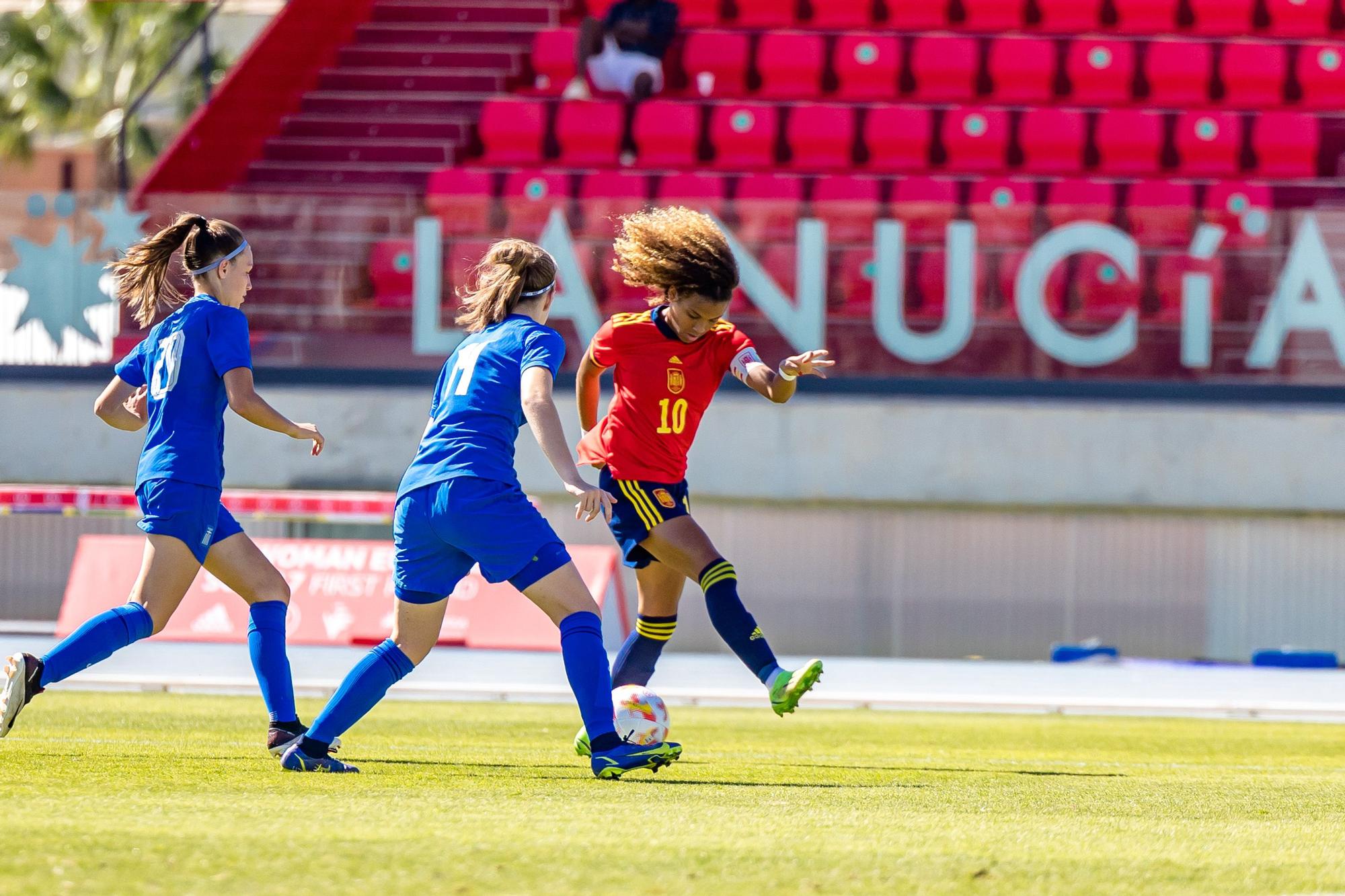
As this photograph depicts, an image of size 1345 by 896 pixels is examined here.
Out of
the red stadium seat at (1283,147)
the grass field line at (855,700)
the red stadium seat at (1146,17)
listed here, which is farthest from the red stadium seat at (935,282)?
the red stadium seat at (1146,17)

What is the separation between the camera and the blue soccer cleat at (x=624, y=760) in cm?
609

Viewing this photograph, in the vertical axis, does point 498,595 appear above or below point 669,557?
below

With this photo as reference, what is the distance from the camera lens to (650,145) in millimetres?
19344

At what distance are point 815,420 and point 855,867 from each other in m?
11.3

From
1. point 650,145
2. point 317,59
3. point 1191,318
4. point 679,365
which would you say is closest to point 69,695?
point 679,365

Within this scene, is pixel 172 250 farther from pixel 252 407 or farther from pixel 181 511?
pixel 181 511

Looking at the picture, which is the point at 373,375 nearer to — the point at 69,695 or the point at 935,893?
the point at 69,695

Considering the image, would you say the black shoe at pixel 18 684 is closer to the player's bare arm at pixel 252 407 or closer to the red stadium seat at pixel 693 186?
the player's bare arm at pixel 252 407

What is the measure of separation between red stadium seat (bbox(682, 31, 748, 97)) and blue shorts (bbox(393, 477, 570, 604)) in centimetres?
1521

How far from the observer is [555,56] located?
2123cm

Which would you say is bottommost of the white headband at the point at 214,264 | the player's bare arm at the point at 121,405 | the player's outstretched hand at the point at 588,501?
the player's outstretched hand at the point at 588,501

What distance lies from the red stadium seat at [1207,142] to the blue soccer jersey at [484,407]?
558 inches

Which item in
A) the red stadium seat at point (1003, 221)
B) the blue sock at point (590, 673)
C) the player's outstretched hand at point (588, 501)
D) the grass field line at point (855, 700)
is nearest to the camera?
the player's outstretched hand at point (588, 501)

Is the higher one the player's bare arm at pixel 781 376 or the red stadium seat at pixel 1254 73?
the red stadium seat at pixel 1254 73
